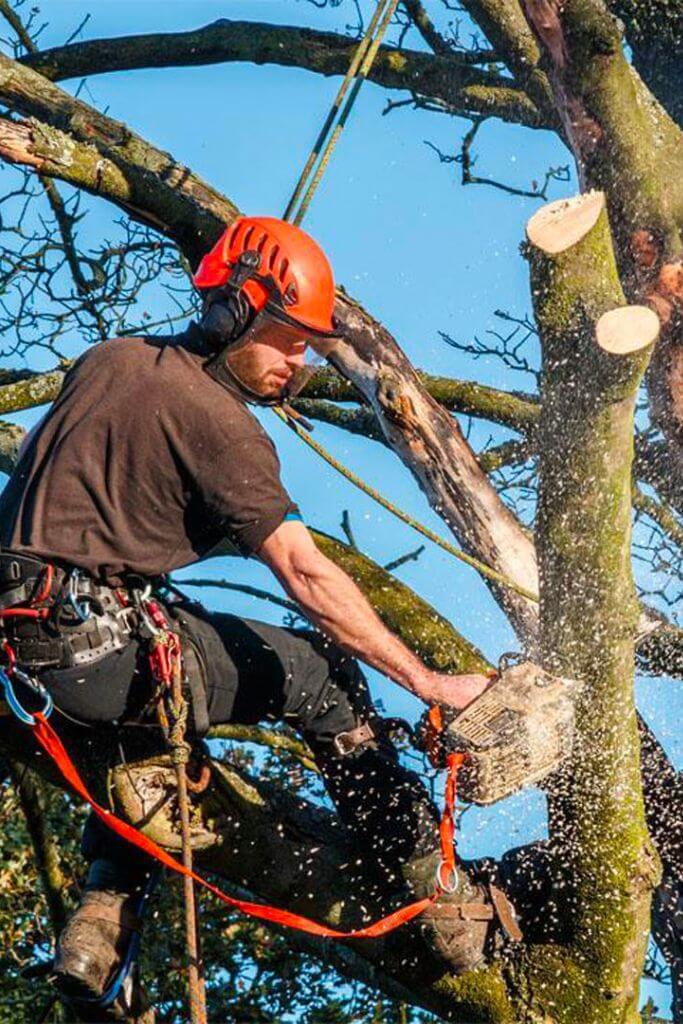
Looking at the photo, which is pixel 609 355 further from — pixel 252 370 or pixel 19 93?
pixel 19 93

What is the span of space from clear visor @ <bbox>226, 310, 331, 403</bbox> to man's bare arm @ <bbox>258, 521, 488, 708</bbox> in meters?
0.46

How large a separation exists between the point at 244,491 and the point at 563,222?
1.09 meters

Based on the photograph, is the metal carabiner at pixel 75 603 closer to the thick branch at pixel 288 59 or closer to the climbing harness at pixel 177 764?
the climbing harness at pixel 177 764

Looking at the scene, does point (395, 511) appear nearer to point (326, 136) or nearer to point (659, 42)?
point (326, 136)

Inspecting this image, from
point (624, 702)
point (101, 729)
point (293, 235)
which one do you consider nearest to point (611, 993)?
point (624, 702)

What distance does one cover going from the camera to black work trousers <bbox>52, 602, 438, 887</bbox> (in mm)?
4254

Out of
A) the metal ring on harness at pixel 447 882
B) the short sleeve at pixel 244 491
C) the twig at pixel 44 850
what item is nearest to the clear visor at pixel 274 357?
the short sleeve at pixel 244 491

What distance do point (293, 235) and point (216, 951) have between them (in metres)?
2.91

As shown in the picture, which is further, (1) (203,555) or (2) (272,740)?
(2) (272,740)

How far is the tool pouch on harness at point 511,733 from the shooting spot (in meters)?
3.92

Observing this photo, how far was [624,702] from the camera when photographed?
4.09 meters

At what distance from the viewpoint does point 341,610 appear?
403 cm

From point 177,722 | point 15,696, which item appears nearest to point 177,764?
point 177,722

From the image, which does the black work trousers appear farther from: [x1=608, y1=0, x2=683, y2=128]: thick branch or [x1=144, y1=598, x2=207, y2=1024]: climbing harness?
[x1=608, y1=0, x2=683, y2=128]: thick branch
